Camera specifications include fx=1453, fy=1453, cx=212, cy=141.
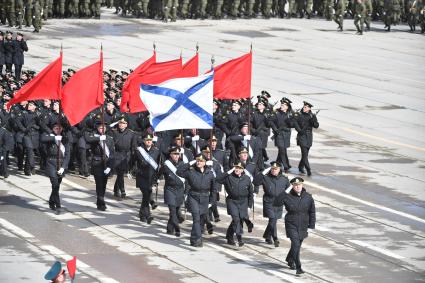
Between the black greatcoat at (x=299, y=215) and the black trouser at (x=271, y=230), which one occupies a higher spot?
the black greatcoat at (x=299, y=215)

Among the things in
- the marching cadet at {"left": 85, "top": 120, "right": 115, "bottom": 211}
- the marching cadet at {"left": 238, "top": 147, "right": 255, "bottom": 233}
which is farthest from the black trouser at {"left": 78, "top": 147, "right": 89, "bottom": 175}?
the marching cadet at {"left": 238, "top": 147, "right": 255, "bottom": 233}

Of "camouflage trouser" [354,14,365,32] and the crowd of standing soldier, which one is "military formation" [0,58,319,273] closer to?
the crowd of standing soldier

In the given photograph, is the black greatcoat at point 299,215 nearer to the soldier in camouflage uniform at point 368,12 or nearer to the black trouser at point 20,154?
the black trouser at point 20,154

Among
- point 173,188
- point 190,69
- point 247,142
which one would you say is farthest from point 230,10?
point 173,188

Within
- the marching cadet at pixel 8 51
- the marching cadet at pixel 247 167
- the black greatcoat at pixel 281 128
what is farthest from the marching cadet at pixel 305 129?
the marching cadet at pixel 8 51

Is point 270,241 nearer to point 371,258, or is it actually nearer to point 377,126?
point 371,258

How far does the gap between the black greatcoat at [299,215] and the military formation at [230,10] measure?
2989cm

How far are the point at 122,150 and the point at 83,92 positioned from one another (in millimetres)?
1589

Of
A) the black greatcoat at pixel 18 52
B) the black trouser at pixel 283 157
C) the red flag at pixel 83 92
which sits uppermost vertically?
the red flag at pixel 83 92

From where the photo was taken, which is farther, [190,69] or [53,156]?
[190,69]

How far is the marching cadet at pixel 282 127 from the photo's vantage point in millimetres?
30688

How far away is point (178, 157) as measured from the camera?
82.8 feet

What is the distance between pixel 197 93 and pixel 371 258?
14.2 ft

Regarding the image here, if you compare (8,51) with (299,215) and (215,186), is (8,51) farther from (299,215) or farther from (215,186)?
(299,215)
